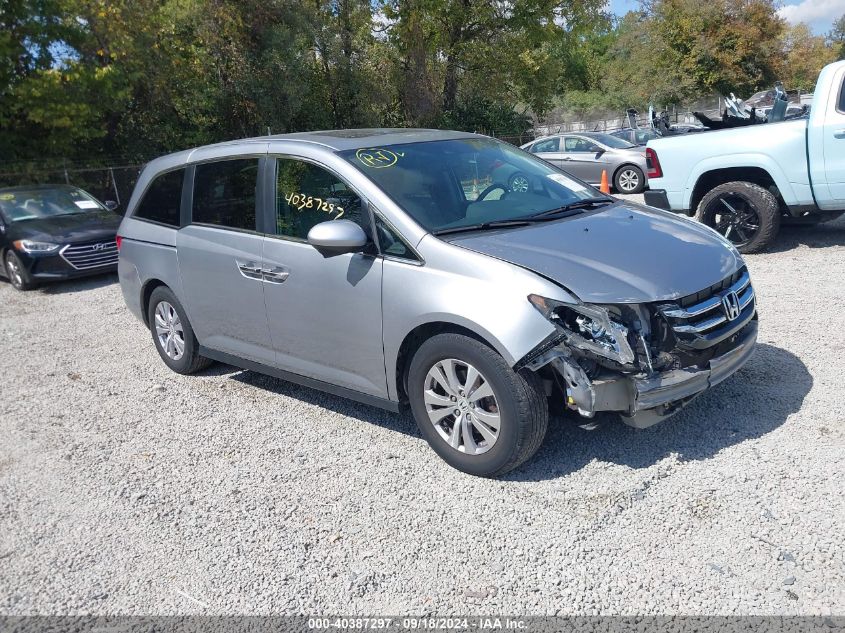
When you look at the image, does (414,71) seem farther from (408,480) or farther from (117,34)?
(408,480)

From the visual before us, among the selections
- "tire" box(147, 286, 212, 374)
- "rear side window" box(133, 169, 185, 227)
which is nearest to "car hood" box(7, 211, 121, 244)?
"rear side window" box(133, 169, 185, 227)

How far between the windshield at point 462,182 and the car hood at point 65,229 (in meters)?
7.35

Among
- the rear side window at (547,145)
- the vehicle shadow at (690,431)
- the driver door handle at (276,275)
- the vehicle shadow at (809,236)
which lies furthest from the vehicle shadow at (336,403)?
the rear side window at (547,145)

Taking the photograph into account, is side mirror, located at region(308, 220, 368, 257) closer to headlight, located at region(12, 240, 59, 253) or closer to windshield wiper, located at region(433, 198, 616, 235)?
windshield wiper, located at region(433, 198, 616, 235)

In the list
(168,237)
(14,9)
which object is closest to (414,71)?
(14,9)

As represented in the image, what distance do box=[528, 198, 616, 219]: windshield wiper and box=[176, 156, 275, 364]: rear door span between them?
1872 mm

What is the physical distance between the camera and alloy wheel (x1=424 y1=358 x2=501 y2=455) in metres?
3.66

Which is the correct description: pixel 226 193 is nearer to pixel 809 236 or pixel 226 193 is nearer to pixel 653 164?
pixel 653 164

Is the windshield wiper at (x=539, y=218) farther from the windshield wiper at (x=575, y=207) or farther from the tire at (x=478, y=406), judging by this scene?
the tire at (x=478, y=406)

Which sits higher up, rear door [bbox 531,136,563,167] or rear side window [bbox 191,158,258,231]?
rear side window [bbox 191,158,258,231]

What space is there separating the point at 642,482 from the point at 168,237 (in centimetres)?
392

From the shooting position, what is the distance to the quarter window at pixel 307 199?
4.26m

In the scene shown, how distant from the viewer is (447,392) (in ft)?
12.5

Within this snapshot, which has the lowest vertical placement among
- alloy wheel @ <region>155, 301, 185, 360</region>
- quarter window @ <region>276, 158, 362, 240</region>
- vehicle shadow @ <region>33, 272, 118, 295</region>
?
vehicle shadow @ <region>33, 272, 118, 295</region>
